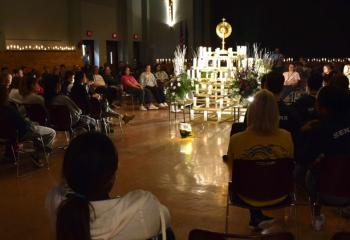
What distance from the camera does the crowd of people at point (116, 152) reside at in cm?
176

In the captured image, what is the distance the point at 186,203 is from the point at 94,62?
1416 cm

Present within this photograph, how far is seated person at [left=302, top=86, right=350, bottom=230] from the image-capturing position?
12.0 ft

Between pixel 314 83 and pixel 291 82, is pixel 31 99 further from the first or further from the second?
pixel 291 82

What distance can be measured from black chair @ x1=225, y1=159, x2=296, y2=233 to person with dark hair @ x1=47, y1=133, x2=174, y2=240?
5.25ft

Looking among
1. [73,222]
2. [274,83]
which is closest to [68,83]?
[274,83]

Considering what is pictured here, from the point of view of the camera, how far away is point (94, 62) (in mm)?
18219

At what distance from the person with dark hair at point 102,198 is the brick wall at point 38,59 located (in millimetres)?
12190

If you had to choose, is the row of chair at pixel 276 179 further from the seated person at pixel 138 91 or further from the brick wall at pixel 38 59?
the brick wall at pixel 38 59

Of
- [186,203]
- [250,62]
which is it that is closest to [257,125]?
[186,203]

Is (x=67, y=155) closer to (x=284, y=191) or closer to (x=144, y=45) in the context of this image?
(x=284, y=191)

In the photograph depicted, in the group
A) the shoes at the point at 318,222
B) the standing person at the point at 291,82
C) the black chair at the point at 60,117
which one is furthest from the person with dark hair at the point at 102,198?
the standing person at the point at 291,82

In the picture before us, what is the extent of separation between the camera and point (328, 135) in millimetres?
3668

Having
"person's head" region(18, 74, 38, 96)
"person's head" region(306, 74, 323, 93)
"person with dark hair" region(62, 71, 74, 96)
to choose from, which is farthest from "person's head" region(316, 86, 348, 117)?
"person with dark hair" region(62, 71, 74, 96)

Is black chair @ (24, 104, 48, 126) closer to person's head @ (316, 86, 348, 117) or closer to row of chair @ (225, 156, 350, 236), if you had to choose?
row of chair @ (225, 156, 350, 236)
